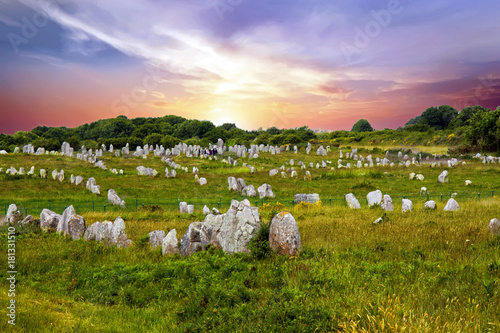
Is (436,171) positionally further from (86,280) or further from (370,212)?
(86,280)

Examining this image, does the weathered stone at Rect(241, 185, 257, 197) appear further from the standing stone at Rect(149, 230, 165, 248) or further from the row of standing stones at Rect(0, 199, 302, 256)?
the standing stone at Rect(149, 230, 165, 248)

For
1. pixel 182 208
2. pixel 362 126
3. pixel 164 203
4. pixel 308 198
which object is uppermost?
pixel 362 126

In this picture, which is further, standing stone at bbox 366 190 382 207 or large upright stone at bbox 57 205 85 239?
standing stone at bbox 366 190 382 207

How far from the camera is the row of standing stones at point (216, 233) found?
936 centimetres

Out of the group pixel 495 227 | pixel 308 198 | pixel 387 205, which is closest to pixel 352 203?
pixel 387 205

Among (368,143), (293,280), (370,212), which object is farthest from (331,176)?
(368,143)

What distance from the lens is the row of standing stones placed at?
30.7 feet

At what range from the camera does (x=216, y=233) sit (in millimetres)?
10672

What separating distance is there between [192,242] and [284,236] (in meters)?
3.26

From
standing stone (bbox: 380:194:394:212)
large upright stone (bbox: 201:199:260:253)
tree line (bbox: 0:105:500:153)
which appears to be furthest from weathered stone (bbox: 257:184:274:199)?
tree line (bbox: 0:105:500:153)

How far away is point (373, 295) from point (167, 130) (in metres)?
114

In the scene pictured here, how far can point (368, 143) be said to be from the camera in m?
79.1

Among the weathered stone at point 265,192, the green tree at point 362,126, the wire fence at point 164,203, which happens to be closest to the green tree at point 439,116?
the green tree at point 362,126

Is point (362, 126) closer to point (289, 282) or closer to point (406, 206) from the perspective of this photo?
point (406, 206)
